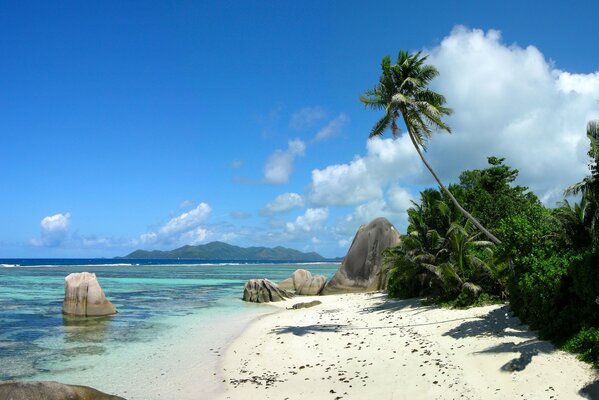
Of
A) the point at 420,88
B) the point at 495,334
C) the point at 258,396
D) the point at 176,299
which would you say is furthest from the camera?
the point at 176,299

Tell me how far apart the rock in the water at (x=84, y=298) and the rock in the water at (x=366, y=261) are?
15632 mm

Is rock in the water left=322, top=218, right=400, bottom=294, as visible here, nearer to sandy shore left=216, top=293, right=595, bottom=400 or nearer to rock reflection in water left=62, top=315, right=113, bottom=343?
sandy shore left=216, top=293, right=595, bottom=400

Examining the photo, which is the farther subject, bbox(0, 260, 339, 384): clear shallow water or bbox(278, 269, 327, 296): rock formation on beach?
bbox(278, 269, 327, 296): rock formation on beach

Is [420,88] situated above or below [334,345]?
above

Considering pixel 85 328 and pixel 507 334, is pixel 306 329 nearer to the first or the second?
pixel 507 334

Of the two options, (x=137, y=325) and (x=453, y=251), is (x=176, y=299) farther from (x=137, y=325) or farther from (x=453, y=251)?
(x=453, y=251)

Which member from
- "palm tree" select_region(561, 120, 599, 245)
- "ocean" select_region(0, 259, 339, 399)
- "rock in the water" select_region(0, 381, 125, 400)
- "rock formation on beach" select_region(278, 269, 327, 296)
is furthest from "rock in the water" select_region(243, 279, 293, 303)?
"rock in the water" select_region(0, 381, 125, 400)

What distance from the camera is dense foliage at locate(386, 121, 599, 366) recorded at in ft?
33.7

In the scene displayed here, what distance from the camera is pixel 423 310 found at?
1828 cm

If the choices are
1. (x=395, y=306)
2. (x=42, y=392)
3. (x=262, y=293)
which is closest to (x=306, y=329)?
(x=395, y=306)

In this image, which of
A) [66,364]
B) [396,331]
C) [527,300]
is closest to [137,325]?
[66,364]

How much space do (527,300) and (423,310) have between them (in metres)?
→ 6.30

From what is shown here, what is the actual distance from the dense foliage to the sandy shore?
0.75m

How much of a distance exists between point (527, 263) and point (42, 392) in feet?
36.4
